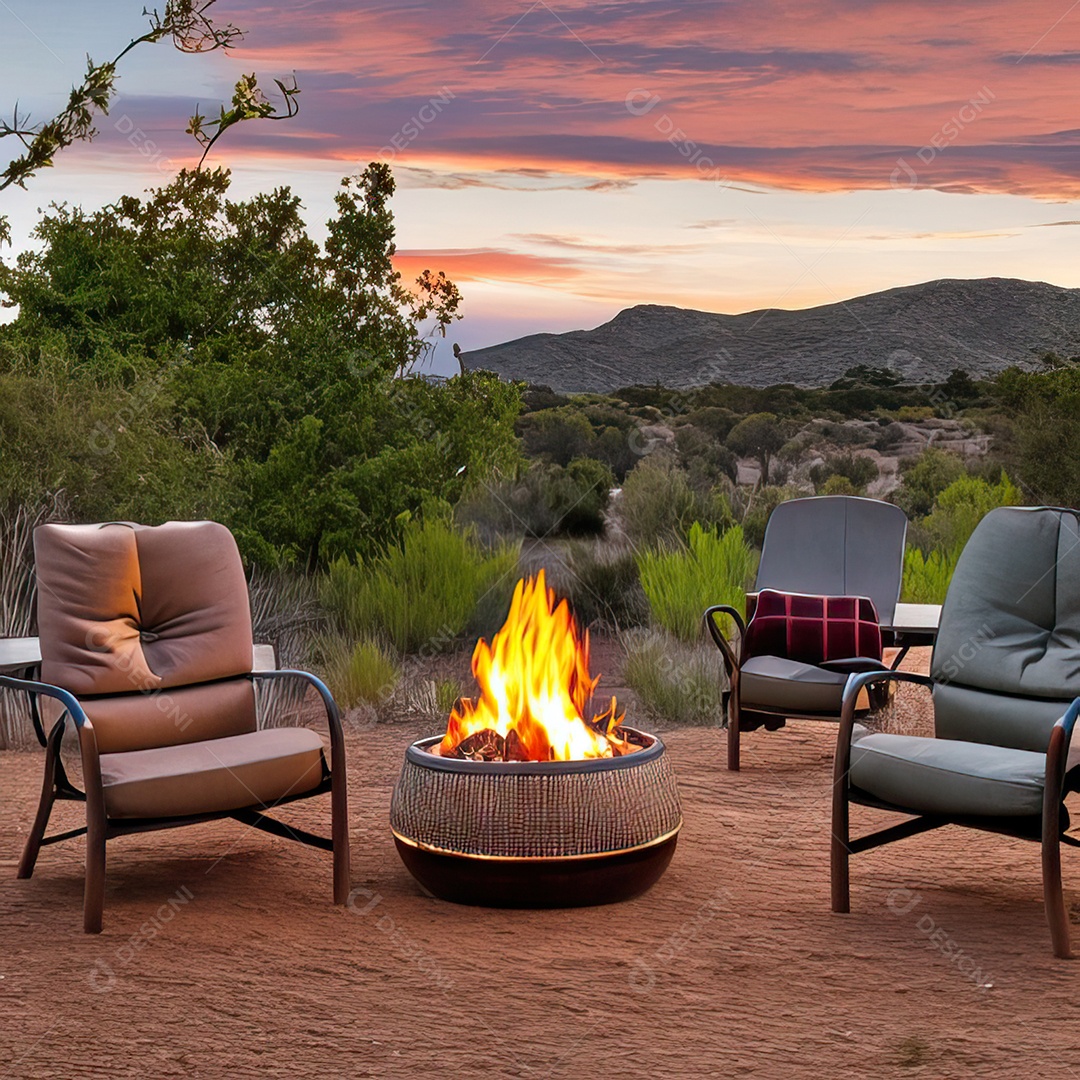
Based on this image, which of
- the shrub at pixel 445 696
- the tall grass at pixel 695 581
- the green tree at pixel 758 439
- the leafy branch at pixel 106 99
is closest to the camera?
the leafy branch at pixel 106 99

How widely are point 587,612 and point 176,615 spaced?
530 centimetres

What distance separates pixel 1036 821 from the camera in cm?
318

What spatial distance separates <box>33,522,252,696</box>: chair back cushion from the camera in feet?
12.7

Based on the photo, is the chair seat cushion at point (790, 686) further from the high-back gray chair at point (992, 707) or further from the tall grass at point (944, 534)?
the tall grass at point (944, 534)

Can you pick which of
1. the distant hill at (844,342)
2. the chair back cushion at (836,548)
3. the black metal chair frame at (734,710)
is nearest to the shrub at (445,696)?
the black metal chair frame at (734,710)

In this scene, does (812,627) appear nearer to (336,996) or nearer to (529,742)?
(529,742)

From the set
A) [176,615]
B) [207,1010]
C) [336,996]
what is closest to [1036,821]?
[336,996]

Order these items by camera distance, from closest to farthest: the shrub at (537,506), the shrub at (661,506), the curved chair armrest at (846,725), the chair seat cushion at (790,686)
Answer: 1. the curved chair armrest at (846,725)
2. the chair seat cushion at (790,686)
3. the shrub at (661,506)
4. the shrub at (537,506)

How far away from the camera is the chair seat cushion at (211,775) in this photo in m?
3.31

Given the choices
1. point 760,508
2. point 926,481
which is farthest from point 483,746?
point 926,481

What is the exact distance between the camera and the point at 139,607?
4.07 m

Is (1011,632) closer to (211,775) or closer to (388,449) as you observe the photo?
(211,775)

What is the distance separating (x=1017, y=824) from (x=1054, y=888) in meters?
0.17

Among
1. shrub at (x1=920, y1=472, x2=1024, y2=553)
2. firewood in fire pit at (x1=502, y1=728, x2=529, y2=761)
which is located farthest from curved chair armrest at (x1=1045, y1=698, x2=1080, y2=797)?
shrub at (x1=920, y1=472, x2=1024, y2=553)
